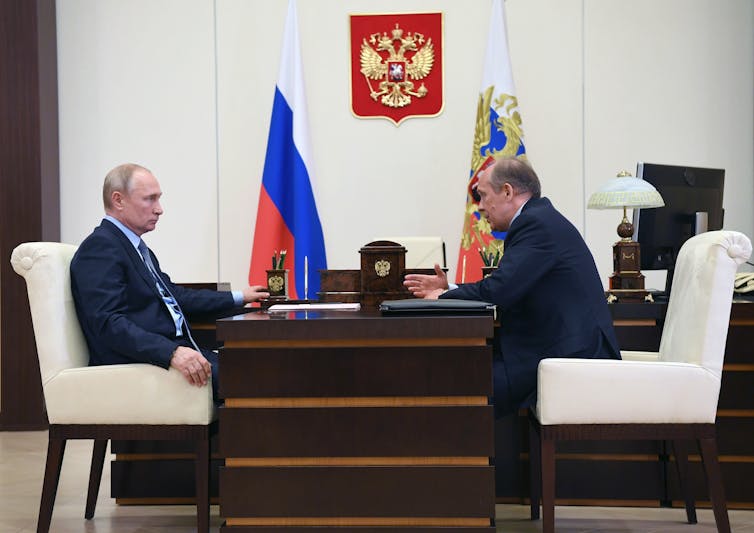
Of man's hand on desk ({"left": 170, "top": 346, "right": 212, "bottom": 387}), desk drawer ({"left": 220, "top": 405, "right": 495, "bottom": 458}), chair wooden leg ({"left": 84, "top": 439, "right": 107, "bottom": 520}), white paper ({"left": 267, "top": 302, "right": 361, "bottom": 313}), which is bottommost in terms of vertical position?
chair wooden leg ({"left": 84, "top": 439, "right": 107, "bottom": 520})

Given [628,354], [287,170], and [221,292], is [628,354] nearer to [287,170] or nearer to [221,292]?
[221,292]

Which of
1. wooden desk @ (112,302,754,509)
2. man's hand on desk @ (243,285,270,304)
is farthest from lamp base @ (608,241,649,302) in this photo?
man's hand on desk @ (243,285,270,304)

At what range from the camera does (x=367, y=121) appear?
221 inches

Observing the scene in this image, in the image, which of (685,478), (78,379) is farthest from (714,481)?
(78,379)

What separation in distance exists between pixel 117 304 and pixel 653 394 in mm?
1722

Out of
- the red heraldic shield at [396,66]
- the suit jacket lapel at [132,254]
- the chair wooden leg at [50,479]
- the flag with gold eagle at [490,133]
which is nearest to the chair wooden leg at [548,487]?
the suit jacket lapel at [132,254]

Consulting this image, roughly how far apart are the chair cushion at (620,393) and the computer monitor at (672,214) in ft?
3.39

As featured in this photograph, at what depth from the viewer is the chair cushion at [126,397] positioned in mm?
2660

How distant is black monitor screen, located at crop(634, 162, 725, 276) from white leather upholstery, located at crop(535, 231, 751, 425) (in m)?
0.91

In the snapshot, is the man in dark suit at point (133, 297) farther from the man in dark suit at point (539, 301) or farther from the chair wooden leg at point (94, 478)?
the man in dark suit at point (539, 301)

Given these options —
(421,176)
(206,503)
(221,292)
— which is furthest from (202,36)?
(206,503)

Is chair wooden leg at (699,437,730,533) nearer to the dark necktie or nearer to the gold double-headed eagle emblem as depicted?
the dark necktie

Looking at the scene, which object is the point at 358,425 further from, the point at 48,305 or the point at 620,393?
the point at 48,305

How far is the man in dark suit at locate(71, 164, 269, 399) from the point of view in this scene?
2.69 m
